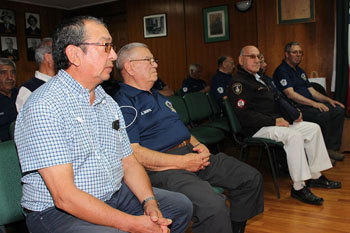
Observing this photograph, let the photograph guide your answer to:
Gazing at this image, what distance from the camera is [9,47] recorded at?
7.12m

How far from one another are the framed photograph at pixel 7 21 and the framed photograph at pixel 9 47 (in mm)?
140

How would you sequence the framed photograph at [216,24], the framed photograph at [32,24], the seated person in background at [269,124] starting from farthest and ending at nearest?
the framed photograph at [32,24] < the framed photograph at [216,24] < the seated person in background at [269,124]

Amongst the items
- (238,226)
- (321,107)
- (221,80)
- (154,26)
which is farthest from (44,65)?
(154,26)

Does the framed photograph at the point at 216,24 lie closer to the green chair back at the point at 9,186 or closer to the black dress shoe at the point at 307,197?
the black dress shoe at the point at 307,197

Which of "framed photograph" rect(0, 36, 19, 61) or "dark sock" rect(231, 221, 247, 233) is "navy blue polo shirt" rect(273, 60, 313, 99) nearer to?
"dark sock" rect(231, 221, 247, 233)

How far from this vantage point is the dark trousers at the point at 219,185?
1.73 m

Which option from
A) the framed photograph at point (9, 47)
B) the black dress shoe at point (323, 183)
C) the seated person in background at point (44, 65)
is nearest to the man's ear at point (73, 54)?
the seated person in background at point (44, 65)

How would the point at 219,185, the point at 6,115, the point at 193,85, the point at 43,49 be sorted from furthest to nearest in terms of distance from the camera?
the point at 193,85 → the point at 6,115 → the point at 43,49 → the point at 219,185

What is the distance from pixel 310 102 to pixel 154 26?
415cm

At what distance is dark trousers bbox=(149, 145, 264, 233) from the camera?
68.1 inches

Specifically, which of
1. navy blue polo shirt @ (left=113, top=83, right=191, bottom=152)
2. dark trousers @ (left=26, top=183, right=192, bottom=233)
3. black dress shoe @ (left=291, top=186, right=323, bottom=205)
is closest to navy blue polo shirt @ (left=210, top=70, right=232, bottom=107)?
black dress shoe @ (left=291, top=186, right=323, bottom=205)

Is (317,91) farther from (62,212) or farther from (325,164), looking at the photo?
(62,212)

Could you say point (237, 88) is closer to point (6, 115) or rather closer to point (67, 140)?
point (67, 140)

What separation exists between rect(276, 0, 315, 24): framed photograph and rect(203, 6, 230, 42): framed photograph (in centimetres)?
103
